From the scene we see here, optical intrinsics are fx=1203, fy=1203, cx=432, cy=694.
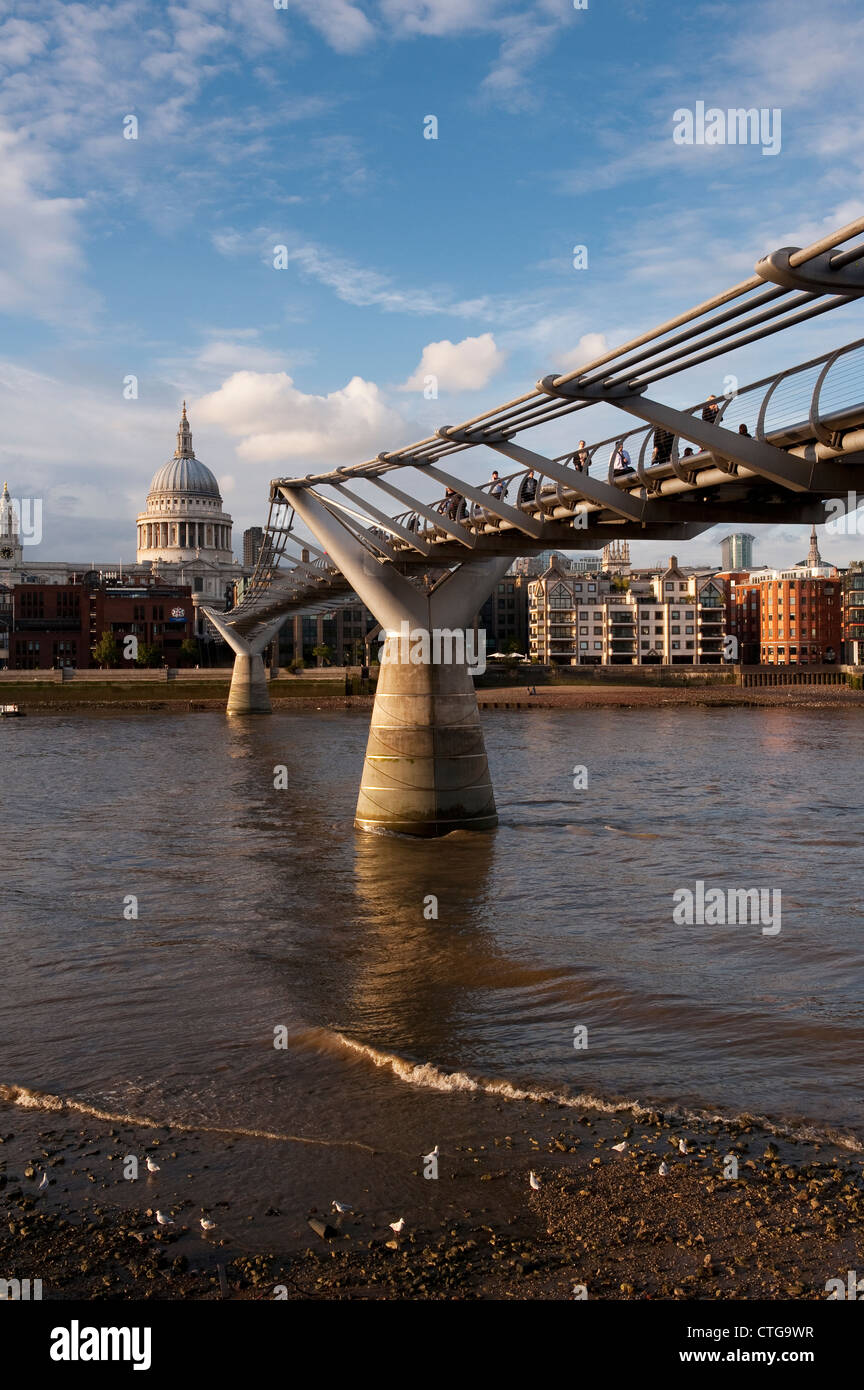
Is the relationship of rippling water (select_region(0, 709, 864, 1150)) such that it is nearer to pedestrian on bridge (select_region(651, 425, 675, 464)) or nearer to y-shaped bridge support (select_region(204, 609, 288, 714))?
pedestrian on bridge (select_region(651, 425, 675, 464))

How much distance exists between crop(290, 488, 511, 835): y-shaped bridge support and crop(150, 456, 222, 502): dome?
16238 centimetres

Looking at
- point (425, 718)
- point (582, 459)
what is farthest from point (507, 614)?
point (582, 459)

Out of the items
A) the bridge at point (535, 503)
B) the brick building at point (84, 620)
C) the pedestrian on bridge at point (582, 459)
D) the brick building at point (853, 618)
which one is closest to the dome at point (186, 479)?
the brick building at point (84, 620)

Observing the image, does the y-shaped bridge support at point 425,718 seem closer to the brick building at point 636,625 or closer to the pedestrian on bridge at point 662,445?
the pedestrian on bridge at point 662,445

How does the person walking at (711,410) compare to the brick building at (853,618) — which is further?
the brick building at (853,618)

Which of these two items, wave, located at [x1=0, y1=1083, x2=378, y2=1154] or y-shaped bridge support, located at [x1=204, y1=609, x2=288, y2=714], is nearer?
wave, located at [x1=0, y1=1083, x2=378, y2=1154]

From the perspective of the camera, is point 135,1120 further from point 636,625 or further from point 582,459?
point 636,625

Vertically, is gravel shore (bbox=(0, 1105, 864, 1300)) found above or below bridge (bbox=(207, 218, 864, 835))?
below

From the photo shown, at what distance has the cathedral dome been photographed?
184 metres

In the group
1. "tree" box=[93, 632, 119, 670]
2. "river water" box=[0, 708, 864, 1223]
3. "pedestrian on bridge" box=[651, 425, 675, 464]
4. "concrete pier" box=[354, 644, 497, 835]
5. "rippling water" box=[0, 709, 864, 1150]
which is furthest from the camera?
"tree" box=[93, 632, 119, 670]

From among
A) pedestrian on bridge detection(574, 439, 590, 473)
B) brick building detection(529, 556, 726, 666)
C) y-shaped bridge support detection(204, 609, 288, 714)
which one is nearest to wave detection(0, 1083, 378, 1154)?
pedestrian on bridge detection(574, 439, 590, 473)

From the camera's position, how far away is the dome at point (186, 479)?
184m

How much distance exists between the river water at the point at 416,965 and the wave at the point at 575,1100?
0.15ft
